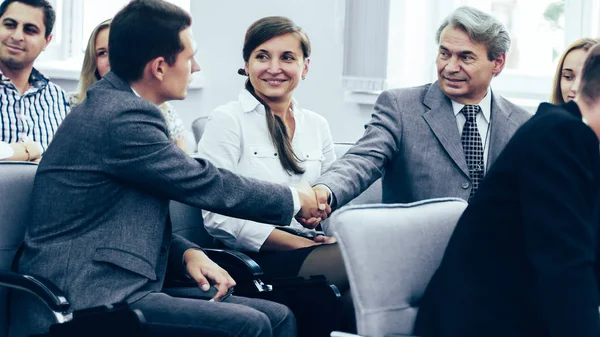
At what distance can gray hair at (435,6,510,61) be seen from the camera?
3.04 metres

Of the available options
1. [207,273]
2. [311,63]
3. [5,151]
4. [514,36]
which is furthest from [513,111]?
[311,63]

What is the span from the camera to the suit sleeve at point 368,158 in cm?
296

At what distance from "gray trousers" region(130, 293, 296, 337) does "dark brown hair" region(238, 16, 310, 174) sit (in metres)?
0.87

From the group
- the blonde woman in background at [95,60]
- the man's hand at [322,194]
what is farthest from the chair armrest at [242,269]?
the blonde woman in background at [95,60]

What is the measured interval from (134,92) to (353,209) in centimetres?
80

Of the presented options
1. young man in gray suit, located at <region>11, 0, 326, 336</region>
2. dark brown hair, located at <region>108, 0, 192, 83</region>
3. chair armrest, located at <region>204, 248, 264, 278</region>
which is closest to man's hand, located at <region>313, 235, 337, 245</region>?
chair armrest, located at <region>204, 248, 264, 278</region>

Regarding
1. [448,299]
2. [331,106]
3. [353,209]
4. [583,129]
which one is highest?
[583,129]

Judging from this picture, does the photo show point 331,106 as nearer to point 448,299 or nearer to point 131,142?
point 131,142

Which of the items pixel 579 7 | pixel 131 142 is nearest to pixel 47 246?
pixel 131 142

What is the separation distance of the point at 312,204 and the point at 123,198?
2.26 ft

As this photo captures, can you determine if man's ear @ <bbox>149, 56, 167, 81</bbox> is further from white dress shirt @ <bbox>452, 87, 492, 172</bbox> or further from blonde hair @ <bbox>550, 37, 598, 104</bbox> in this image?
blonde hair @ <bbox>550, 37, 598, 104</bbox>

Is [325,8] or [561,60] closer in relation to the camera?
[561,60]

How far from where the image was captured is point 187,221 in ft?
9.95

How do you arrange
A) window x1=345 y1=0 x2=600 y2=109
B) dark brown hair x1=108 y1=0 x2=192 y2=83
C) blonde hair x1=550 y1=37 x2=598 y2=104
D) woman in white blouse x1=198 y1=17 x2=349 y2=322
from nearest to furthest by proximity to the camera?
dark brown hair x1=108 y1=0 x2=192 y2=83 < woman in white blouse x1=198 y1=17 x2=349 y2=322 < blonde hair x1=550 y1=37 x2=598 y2=104 < window x1=345 y1=0 x2=600 y2=109
